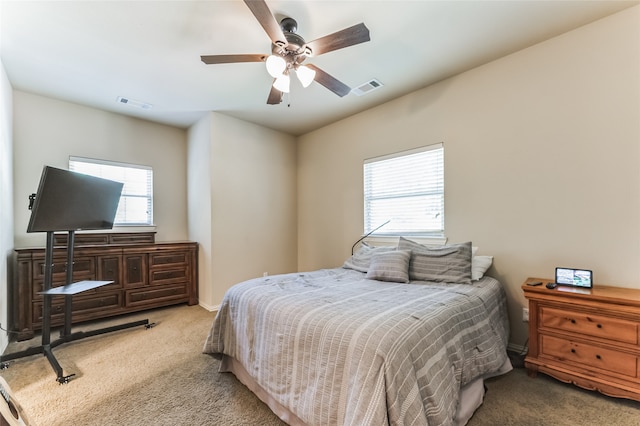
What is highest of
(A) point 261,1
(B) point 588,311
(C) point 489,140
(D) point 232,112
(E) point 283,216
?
(D) point 232,112

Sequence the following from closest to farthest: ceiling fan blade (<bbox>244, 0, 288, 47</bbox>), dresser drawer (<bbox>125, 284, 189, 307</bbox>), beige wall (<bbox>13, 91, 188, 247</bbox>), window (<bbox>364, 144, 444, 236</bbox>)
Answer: ceiling fan blade (<bbox>244, 0, 288, 47</bbox>) → window (<bbox>364, 144, 444, 236</bbox>) → beige wall (<bbox>13, 91, 188, 247</bbox>) → dresser drawer (<bbox>125, 284, 189, 307</bbox>)

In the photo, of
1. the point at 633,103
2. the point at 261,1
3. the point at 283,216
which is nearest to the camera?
the point at 261,1

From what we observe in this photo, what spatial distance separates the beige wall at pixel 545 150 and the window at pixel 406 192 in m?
0.12

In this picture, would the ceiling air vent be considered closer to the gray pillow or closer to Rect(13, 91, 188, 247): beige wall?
the gray pillow

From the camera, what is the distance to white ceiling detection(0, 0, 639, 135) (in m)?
1.98

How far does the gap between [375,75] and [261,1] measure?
169cm

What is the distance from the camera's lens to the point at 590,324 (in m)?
1.85

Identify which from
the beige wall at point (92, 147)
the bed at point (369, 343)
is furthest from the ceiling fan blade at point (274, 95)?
the beige wall at point (92, 147)

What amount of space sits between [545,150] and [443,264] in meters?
1.33

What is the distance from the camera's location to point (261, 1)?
1.48 meters

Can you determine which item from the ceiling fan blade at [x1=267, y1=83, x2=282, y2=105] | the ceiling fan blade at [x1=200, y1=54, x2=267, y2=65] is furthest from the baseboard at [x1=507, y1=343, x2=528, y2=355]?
the ceiling fan blade at [x1=200, y1=54, x2=267, y2=65]

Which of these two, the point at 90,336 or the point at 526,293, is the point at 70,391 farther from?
the point at 526,293

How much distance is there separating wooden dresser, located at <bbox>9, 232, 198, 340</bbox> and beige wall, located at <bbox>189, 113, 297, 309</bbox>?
0.34 metres

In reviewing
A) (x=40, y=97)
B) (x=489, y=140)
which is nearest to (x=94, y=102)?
(x=40, y=97)
